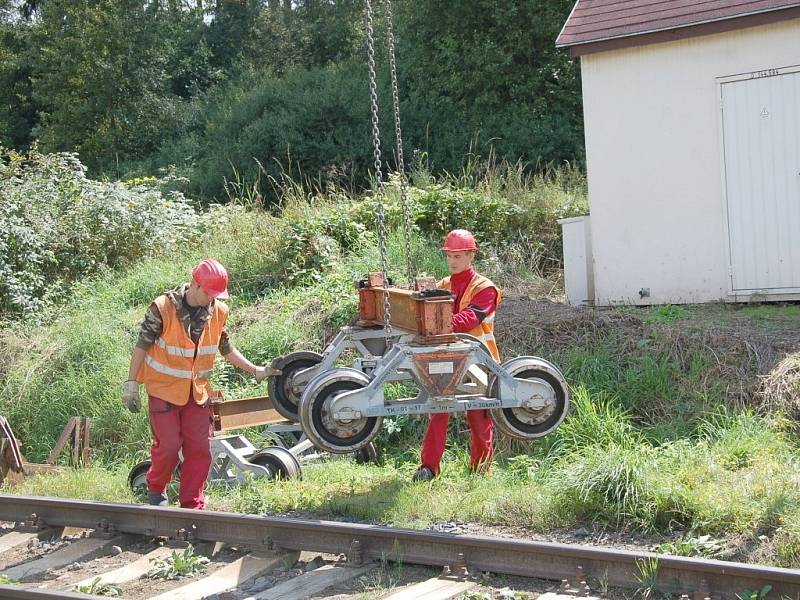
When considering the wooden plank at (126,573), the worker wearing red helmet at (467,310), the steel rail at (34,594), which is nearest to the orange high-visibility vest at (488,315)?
the worker wearing red helmet at (467,310)

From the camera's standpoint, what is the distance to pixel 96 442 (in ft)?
35.7

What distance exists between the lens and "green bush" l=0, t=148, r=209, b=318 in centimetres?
1459

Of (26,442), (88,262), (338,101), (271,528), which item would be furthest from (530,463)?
(338,101)

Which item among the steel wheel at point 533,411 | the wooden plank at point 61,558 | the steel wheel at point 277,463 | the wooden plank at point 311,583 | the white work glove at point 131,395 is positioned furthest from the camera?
the steel wheel at point 277,463

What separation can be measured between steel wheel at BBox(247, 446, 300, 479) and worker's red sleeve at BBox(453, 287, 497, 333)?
1970 millimetres

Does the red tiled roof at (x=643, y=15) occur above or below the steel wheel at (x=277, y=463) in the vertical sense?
above

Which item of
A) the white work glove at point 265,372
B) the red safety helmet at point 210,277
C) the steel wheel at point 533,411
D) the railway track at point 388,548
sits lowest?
the railway track at point 388,548

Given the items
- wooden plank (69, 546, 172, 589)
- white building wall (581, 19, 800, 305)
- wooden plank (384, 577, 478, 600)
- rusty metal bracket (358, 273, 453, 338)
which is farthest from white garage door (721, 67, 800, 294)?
wooden plank (69, 546, 172, 589)

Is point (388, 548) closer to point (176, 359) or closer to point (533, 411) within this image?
point (533, 411)

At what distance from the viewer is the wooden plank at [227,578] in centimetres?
569

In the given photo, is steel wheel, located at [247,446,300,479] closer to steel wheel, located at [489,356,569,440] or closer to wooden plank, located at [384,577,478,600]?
steel wheel, located at [489,356,569,440]

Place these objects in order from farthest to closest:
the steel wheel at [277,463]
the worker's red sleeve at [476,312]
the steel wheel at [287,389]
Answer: the steel wheel at [277,463], the steel wheel at [287,389], the worker's red sleeve at [476,312]

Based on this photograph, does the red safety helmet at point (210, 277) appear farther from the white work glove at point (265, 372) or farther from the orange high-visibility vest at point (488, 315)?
the orange high-visibility vest at point (488, 315)

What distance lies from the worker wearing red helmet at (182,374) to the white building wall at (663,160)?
19.6 feet
